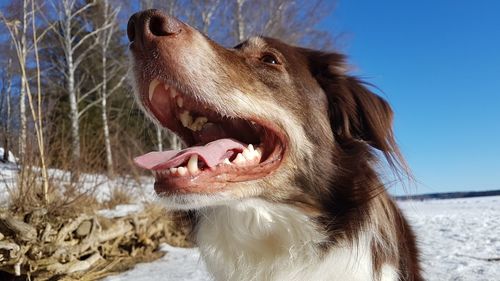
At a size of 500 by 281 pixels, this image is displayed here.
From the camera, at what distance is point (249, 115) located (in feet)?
7.23

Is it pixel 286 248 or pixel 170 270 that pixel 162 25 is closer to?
pixel 286 248

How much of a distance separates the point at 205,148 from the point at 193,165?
0.39ft

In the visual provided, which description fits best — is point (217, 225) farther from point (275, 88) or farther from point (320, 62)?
point (320, 62)

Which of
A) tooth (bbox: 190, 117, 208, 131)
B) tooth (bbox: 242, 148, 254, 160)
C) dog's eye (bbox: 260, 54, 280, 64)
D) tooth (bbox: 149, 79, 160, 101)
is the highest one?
dog's eye (bbox: 260, 54, 280, 64)

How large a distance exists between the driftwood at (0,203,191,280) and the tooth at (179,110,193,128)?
199 cm

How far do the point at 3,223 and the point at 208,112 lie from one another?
7.46 ft

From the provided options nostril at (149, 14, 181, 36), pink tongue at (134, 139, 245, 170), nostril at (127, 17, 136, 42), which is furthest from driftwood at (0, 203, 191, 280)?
nostril at (149, 14, 181, 36)

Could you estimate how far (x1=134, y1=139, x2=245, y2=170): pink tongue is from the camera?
6.63 feet

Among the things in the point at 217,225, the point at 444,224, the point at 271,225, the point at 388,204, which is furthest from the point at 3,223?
the point at 444,224

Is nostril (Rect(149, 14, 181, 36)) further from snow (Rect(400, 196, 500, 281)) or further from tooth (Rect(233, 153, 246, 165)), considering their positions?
snow (Rect(400, 196, 500, 281))

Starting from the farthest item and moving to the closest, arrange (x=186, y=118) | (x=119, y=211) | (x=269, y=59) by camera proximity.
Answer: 1. (x=119, y=211)
2. (x=269, y=59)
3. (x=186, y=118)

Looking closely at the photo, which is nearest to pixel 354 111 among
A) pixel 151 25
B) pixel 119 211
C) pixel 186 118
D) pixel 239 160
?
pixel 239 160

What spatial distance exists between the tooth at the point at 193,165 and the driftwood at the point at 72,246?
2160mm

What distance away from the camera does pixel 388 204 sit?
253 cm
